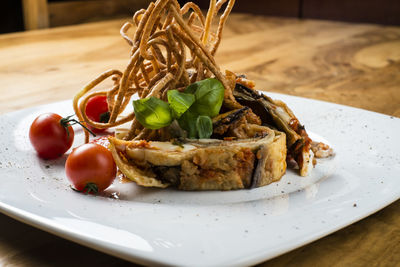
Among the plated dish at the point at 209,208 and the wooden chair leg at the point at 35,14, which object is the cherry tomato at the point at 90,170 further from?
the wooden chair leg at the point at 35,14

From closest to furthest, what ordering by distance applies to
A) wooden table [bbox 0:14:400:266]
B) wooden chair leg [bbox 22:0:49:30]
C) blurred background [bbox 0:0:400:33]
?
wooden table [bbox 0:14:400:266]
wooden chair leg [bbox 22:0:49:30]
blurred background [bbox 0:0:400:33]

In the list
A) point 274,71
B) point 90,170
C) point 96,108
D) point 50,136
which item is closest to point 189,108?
point 90,170

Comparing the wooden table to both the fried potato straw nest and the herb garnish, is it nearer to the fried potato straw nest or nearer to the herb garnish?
the herb garnish

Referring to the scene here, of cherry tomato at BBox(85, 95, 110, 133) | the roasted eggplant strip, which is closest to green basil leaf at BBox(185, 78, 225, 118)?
the roasted eggplant strip

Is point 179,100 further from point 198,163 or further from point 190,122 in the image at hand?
point 198,163

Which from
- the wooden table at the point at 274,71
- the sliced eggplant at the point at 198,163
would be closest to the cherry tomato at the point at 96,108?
the wooden table at the point at 274,71

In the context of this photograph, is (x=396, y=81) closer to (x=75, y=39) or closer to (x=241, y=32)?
(x=241, y=32)
